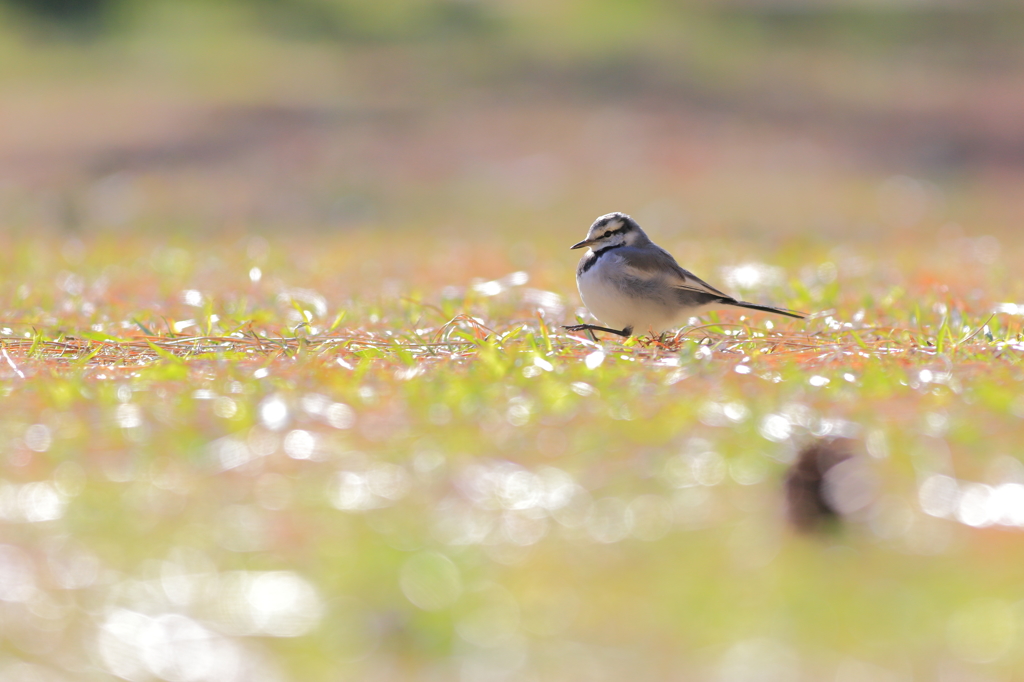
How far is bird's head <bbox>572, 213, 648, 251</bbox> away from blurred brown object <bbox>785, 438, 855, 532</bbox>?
322cm

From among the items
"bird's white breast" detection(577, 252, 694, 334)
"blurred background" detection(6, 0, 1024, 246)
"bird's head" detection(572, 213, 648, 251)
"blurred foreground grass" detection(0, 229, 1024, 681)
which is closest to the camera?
"blurred foreground grass" detection(0, 229, 1024, 681)

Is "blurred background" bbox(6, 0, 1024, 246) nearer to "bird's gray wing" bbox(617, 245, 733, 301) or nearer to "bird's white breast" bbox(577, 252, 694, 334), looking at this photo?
"bird's gray wing" bbox(617, 245, 733, 301)

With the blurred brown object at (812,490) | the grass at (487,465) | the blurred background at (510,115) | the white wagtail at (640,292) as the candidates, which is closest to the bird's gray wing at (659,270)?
the white wagtail at (640,292)

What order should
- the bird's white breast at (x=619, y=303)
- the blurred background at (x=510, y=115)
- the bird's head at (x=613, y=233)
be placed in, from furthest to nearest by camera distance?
the blurred background at (x=510, y=115) < the bird's head at (x=613, y=233) < the bird's white breast at (x=619, y=303)

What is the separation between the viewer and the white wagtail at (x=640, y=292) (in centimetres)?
570

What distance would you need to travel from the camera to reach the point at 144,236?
1248 centimetres

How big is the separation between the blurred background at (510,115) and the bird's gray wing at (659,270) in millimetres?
6699

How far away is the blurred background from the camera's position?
16.4 m

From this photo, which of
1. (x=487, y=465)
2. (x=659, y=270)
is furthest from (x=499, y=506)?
(x=659, y=270)

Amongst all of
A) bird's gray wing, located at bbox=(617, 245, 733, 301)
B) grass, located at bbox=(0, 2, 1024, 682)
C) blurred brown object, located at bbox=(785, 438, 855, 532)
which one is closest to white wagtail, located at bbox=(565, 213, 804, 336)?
bird's gray wing, located at bbox=(617, 245, 733, 301)

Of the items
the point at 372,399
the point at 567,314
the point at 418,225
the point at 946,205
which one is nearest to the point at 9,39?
the point at 418,225

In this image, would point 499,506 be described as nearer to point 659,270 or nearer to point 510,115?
point 659,270

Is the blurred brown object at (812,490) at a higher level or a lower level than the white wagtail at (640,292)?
lower

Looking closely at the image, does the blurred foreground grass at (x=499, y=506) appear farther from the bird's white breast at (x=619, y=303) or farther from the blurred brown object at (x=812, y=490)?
the bird's white breast at (x=619, y=303)
